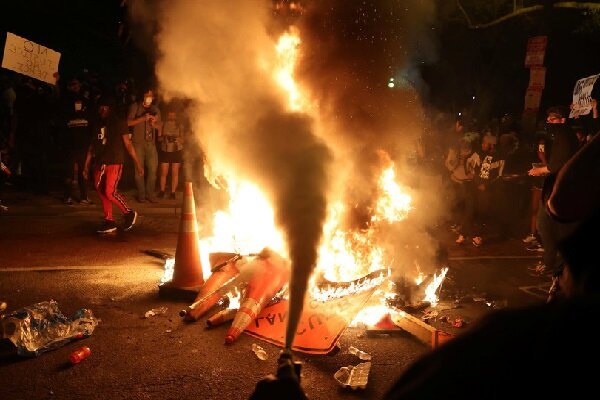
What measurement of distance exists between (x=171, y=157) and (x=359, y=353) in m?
9.20

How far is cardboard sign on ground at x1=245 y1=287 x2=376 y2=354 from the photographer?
4.56 meters

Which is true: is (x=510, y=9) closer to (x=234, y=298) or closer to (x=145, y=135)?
(x=145, y=135)

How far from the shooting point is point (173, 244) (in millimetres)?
8336

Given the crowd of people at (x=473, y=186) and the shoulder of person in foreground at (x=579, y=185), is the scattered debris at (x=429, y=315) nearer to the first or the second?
the crowd of people at (x=473, y=186)

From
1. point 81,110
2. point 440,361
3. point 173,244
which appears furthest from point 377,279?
point 81,110

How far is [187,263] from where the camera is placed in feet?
19.3

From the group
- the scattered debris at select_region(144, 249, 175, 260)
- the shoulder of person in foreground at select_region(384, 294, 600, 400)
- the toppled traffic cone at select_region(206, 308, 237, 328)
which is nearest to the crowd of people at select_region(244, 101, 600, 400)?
the shoulder of person in foreground at select_region(384, 294, 600, 400)

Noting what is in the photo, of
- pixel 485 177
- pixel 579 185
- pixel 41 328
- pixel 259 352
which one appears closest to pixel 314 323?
pixel 259 352

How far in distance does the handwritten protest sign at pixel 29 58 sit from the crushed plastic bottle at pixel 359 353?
10.3 metres

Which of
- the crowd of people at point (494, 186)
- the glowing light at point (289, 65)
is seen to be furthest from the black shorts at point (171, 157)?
the crowd of people at point (494, 186)

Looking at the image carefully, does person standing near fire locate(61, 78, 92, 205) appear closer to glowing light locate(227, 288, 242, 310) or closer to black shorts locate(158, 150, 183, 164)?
black shorts locate(158, 150, 183, 164)

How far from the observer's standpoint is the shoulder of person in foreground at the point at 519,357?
80cm

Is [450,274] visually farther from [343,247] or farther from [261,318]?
[261,318]

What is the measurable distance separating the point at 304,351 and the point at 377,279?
5.01ft
